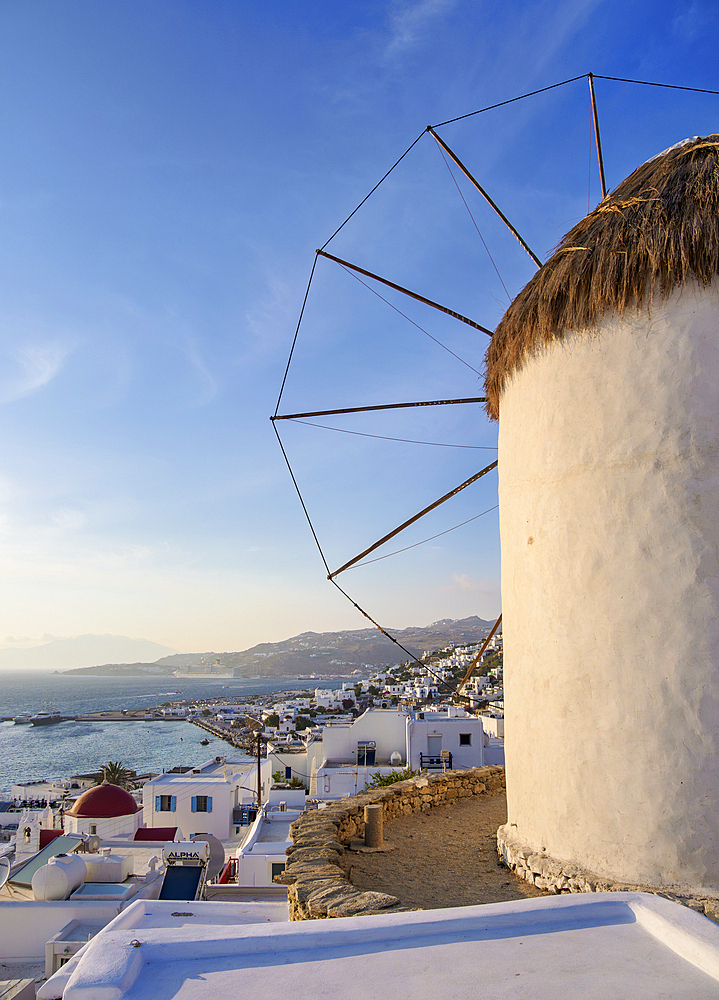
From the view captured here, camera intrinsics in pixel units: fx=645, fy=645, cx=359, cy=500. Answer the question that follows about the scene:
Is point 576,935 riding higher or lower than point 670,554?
lower

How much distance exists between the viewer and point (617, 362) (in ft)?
13.3

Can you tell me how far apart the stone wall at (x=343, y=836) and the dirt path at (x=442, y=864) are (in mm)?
189

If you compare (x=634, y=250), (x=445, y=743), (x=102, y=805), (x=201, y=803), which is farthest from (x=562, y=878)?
(x=201, y=803)

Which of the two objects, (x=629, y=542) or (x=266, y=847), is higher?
(x=629, y=542)

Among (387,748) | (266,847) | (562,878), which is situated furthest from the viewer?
(387,748)

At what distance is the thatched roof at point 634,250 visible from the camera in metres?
3.80

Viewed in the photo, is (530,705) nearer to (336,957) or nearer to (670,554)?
(670,554)

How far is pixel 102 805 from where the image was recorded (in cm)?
1898

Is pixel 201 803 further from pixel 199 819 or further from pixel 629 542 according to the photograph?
pixel 629 542

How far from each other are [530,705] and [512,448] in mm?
1865

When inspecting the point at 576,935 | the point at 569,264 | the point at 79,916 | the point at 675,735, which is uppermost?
the point at 569,264

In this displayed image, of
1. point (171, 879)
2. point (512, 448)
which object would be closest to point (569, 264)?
point (512, 448)

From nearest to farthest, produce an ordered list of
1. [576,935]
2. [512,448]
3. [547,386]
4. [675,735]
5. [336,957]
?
[336,957] → [576,935] → [675,735] → [547,386] → [512,448]

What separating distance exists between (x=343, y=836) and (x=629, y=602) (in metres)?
3.39
